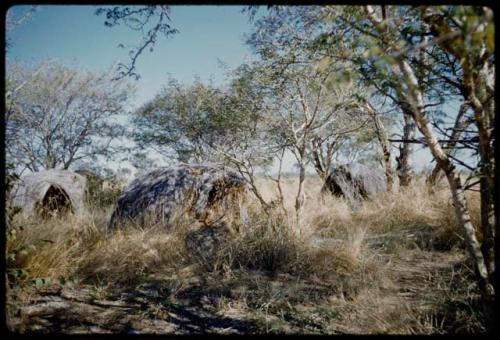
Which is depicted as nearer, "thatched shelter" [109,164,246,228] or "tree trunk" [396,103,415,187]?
"thatched shelter" [109,164,246,228]

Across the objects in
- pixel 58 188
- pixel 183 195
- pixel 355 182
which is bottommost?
pixel 183 195

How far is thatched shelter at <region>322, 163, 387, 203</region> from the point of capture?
27.7 ft

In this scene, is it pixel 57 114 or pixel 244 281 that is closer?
pixel 244 281

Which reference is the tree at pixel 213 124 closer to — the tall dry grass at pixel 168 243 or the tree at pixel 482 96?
the tall dry grass at pixel 168 243

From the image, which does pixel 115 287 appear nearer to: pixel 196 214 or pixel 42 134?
pixel 196 214

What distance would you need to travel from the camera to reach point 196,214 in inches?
193

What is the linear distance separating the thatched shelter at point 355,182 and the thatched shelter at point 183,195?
13.0 feet

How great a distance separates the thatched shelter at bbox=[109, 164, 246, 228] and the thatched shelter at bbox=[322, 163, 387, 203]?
3.95m

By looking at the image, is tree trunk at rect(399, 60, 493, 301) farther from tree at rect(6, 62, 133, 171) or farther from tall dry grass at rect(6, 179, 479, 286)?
tree at rect(6, 62, 133, 171)

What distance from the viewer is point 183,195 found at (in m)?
5.03

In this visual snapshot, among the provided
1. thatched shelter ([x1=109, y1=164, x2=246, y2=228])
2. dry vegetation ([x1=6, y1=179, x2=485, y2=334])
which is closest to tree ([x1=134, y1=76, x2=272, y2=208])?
thatched shelter ([x1=109, y1=164, x2=246, y2=228])

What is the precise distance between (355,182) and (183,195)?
559 centimetres

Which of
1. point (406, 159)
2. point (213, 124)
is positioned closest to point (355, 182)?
point (406, 159)

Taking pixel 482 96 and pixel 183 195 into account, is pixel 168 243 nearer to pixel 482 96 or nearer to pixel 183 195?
pixel 183 195
